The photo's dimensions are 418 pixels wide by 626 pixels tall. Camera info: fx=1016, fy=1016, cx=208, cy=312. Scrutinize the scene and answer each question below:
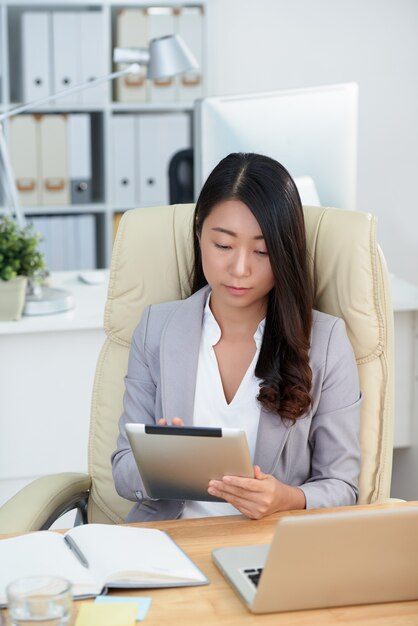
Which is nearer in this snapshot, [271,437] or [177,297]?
[271,437]

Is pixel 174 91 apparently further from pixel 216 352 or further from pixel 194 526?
pixel 194 526

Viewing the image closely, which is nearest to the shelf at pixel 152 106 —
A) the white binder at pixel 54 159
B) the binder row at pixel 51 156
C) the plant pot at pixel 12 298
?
the binder row at pixel 51 156

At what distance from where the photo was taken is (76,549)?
4.34 ft

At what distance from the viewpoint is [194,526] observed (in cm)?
145

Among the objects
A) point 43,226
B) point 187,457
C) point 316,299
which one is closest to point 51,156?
point 43,226

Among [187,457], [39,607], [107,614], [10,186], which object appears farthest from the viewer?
[10,186]

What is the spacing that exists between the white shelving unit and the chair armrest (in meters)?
2.46

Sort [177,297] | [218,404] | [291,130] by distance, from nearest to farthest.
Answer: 1. [218,404]
2. [177,297]
3. [291,130]

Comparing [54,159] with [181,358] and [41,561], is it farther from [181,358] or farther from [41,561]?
[41,561]

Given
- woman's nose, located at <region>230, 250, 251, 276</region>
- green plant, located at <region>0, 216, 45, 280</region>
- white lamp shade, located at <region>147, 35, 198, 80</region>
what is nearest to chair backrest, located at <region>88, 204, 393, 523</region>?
woman's nose, located at <region>230, 250, 251, 276</region>

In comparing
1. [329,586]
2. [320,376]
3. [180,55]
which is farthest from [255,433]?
[180,55]

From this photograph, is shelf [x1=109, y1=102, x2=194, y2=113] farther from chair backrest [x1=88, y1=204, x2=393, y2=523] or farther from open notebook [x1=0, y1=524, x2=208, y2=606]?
open notebook [x1=0, y1=524, x2=208, y2=606]

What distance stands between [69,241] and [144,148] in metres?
0.49

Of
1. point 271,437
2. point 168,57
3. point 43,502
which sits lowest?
point 43,502
